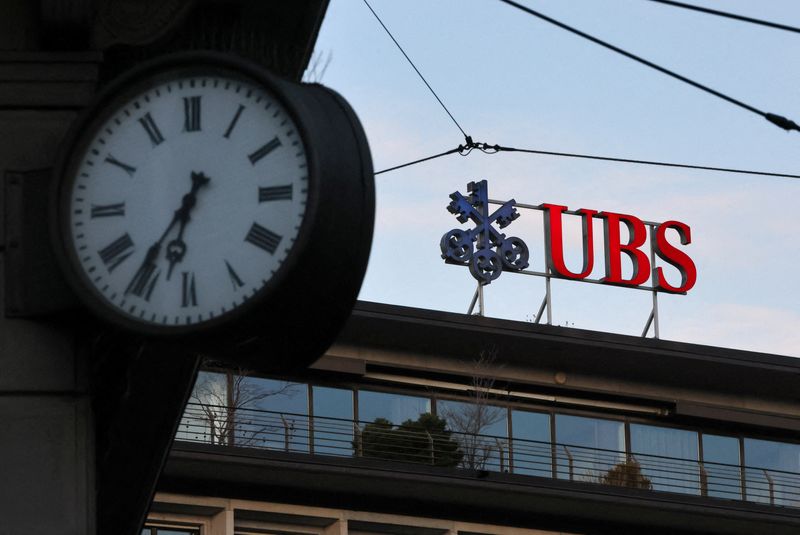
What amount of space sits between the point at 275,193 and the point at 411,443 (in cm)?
4220

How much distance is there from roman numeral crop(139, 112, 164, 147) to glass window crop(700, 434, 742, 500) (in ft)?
150

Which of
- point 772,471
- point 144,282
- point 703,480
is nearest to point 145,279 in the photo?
point 144,282

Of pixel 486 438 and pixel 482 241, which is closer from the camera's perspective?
pixel 486 438

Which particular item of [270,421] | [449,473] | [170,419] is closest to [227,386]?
[270,421]

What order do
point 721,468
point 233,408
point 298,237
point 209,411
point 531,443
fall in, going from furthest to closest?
1. point 721,468
2. point 531,443
3. point 209,411
4. point 233,408
5. point 298,237

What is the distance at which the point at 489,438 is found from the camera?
48.7m

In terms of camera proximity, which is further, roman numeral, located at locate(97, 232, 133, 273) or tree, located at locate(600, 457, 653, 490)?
tree, located at locate(600, 457, 653, 490)

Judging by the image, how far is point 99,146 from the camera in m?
5.15

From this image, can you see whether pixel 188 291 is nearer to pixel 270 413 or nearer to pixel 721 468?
pixel 270 413

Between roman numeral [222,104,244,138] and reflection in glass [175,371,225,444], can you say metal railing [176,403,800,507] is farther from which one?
roman numeral [222,104,244,138]

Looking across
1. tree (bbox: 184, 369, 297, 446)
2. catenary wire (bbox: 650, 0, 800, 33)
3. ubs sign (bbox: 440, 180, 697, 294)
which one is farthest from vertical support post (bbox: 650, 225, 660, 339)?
catenary wire (bbox: 650, 0, 800, 33)

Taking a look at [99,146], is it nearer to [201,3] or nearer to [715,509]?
[201,3]

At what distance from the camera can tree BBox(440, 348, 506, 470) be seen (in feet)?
155

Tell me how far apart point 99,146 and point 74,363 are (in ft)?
1.99
